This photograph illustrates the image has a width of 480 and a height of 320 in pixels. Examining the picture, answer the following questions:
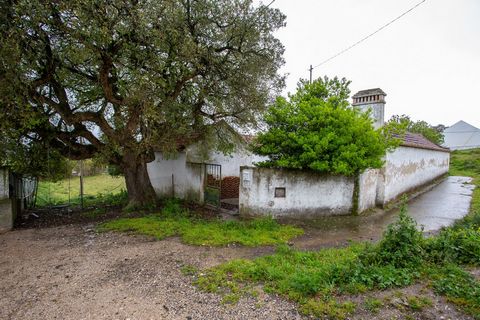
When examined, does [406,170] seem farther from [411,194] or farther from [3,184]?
[3,184]

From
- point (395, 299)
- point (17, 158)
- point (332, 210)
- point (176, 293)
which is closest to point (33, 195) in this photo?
point (17, 158)

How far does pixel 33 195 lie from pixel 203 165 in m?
7.80

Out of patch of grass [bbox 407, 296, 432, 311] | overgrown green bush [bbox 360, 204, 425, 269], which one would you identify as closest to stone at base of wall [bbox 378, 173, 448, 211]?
overgrown green bush [bbox 360, 204, 425, 269]

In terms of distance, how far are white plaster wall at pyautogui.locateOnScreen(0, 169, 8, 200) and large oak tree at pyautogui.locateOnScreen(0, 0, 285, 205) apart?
1.27 metres

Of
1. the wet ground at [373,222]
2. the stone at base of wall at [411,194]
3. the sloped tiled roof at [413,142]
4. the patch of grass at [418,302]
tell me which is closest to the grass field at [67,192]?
the wet ground at [373,222]

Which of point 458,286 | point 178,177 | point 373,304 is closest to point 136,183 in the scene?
point 178,177

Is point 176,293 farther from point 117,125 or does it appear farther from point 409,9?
point 409,9

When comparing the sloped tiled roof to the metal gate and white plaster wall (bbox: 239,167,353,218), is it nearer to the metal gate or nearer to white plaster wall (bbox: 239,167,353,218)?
white plaster wall (bbox: 239,167,353,218)

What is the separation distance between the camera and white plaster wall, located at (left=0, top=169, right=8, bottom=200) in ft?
23.6

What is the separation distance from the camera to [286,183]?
8414 mm

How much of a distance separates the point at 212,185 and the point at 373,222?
6.21 m

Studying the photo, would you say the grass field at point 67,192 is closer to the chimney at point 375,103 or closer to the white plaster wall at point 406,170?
the chimney at point 375,103

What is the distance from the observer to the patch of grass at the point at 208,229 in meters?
6.25

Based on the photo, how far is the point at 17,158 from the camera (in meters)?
7.64
